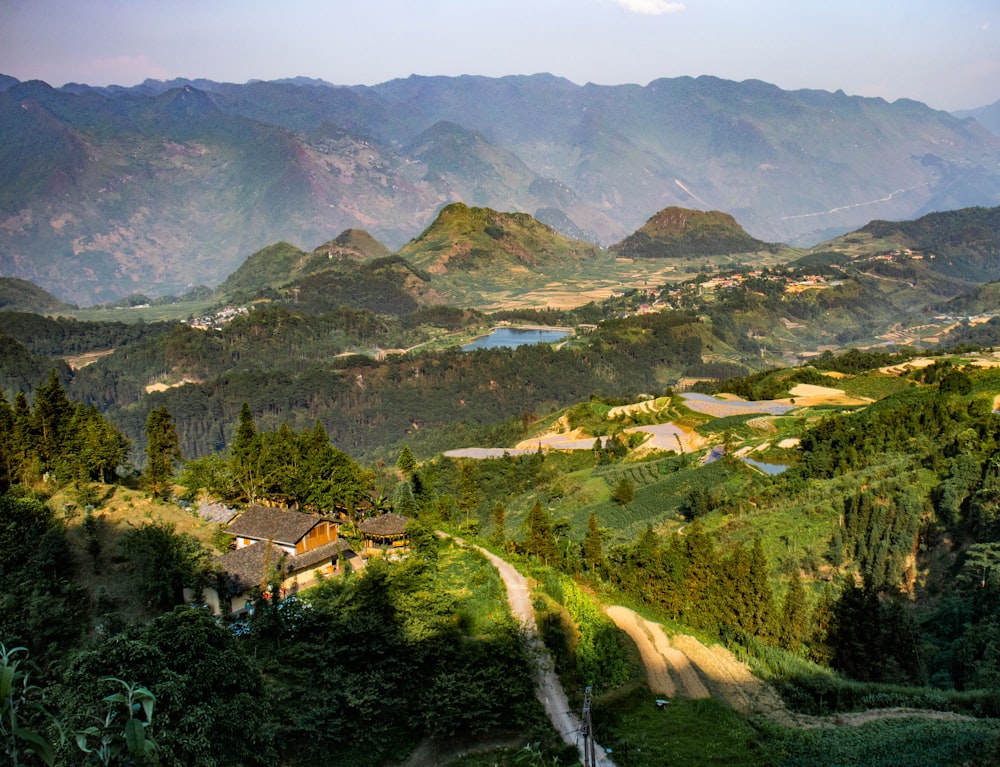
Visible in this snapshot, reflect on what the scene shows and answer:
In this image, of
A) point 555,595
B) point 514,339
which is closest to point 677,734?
point 555,595

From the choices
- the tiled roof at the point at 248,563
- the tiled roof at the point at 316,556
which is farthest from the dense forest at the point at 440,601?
the tiled roof at the point at 316,556

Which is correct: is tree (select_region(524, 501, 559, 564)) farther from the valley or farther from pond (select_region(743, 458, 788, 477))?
pond (select_region(743, 458, 788, 477))

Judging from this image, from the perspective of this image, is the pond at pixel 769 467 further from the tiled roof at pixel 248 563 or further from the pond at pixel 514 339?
the pond at pixel 514 339

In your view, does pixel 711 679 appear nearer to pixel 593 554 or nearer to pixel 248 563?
pixel 593 554

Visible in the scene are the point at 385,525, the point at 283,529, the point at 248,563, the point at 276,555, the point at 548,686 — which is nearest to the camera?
the point at 548,686

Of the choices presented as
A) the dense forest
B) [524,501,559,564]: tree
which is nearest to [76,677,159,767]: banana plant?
the dense forest

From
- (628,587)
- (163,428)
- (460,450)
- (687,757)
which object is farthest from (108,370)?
(687,757)
